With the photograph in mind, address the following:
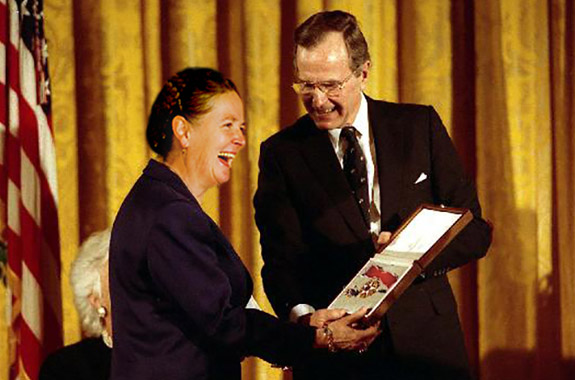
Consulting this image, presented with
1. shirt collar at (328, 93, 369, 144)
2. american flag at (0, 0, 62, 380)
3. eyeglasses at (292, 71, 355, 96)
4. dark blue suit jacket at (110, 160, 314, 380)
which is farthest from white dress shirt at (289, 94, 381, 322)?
american flag at (0, 0, 62, 380)

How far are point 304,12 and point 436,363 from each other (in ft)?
4.96

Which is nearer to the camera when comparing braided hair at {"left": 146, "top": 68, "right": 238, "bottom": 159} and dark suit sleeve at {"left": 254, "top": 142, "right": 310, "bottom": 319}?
braided hair at {"left": 146, "top": 68, "right": 238, "bottom": 159}

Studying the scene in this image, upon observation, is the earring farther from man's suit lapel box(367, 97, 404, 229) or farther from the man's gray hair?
man's suit lapel box(367, 97, 404, 229)

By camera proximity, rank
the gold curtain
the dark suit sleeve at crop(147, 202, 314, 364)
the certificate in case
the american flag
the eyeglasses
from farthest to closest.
Result: the gold curtain, the american flag, the eyeglasses, the certificate in case, the dark suit sleeve at crop(147, 202, 314, 364)

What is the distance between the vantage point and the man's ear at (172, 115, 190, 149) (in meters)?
1.88

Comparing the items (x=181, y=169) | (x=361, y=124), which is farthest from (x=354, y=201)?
(x=181, y=169)

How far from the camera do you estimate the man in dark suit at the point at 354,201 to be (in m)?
2.34

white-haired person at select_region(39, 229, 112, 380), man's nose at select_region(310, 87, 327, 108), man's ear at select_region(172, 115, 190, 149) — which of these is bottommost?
white-haired person at select_region(39, 229, 112, 380)

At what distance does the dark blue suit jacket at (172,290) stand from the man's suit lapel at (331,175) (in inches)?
22.2

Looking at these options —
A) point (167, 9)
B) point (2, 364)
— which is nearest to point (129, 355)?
point (2, 364)

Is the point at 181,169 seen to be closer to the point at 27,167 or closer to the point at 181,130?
the point at 181,130

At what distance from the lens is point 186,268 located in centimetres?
174

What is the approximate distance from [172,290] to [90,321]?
0.66 metres

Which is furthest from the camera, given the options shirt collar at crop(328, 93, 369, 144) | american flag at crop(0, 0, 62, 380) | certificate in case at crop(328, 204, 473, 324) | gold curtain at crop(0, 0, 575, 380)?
gold curtain at crop(0, 0, 575, 380)
